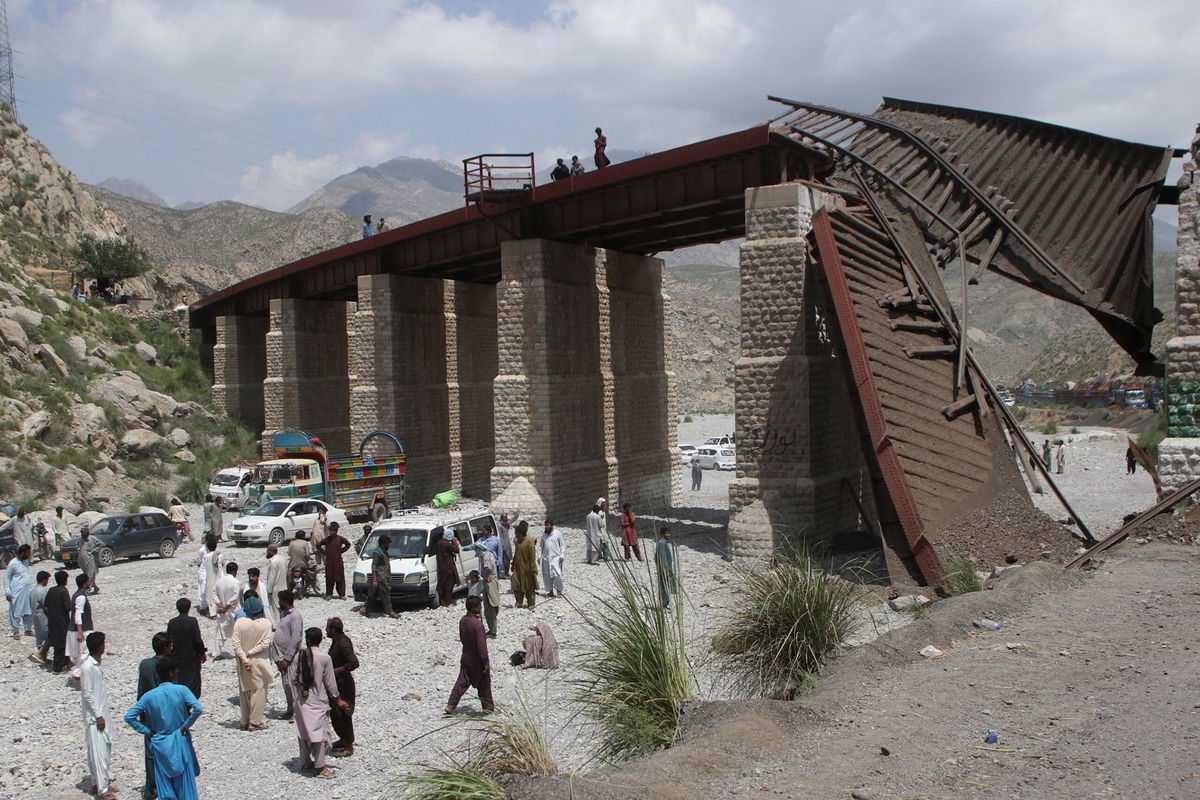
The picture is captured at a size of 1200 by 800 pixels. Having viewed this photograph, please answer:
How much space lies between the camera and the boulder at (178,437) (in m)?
34.8

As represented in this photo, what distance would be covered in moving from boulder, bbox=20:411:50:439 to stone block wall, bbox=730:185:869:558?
2224cm

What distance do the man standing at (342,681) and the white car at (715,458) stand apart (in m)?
34.7

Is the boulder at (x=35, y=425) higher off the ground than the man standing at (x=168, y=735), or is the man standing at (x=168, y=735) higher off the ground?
the boulder at (x=35, y=425)

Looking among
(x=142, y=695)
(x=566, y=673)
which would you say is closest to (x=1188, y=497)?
(x=566, y=673)

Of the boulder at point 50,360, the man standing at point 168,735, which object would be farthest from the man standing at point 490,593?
the boulder at point 50,360

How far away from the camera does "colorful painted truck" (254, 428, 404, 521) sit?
25234 millimetres

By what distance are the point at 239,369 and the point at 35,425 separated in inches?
486

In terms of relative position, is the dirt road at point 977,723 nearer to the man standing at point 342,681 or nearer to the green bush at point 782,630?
the green bush at point 782,630

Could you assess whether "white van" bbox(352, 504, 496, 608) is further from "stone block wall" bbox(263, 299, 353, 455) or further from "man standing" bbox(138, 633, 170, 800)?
"stone block wall" bbox(263, 299, 353, 455)

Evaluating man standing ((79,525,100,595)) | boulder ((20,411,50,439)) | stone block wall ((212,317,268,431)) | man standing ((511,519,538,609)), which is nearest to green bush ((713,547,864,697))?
man standing ((511,519,538,609))

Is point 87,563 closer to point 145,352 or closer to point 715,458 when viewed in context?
point 145,352

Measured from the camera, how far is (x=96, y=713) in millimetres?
8117

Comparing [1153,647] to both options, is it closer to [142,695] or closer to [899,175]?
[142,695]

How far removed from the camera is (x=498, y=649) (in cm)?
1291
